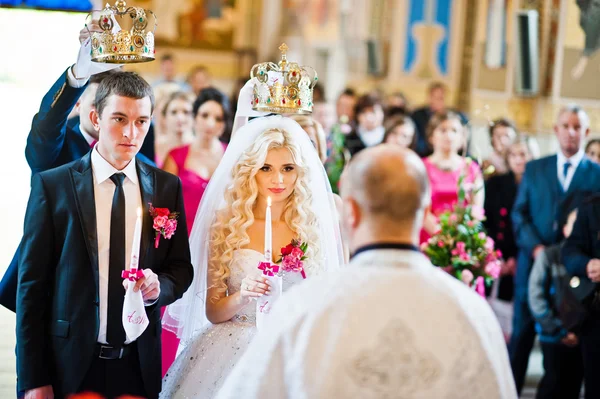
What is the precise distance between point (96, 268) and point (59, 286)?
0.18 meters

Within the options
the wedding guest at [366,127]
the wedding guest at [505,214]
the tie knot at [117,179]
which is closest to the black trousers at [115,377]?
the tie knot at [117,179]

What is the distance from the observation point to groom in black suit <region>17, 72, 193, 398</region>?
13.8 feet

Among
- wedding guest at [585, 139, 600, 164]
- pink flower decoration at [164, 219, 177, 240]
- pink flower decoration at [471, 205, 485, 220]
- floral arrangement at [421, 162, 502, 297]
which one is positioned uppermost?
wedding guest at [585, 139, 600, 164]

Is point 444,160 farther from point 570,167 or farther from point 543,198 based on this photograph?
point 570,167

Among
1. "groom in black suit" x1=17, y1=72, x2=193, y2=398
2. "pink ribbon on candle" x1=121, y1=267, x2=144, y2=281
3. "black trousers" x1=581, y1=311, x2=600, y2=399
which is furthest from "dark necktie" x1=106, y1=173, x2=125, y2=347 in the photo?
"black trousers" x1=581, y1=311, x2=600, y2=399

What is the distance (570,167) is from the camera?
822 centimetres

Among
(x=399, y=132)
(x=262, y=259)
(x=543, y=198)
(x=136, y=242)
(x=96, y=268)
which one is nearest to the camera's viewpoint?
(x=136, y=242)

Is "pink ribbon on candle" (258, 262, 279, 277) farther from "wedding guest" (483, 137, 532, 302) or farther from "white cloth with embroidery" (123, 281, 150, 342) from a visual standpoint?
"wedding guest" (483, 137, 532, 302)

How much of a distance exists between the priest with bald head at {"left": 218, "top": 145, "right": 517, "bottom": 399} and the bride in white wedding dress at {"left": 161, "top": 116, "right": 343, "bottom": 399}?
166 cm

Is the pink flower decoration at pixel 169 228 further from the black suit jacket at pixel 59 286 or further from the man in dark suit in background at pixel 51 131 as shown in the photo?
the man in dark suit in background at pixel 51 131

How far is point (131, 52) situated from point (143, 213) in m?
0.82

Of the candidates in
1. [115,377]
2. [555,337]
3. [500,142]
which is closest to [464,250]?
[555,337]

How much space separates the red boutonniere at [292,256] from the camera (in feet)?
14.9

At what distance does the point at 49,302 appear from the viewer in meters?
4.31
